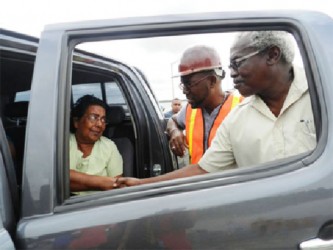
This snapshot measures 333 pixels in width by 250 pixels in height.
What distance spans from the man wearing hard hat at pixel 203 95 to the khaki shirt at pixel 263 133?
76 cm

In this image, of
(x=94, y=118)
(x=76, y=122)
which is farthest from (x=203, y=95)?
(x=76, y=122)

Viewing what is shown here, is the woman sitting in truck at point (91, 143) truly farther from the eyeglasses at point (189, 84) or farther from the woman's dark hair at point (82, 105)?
the eyeglasses at point (189, 84)

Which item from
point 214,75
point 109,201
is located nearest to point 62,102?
point 109,201

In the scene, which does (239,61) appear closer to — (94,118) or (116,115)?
(94,118)

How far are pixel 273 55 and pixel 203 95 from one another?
0.98 m

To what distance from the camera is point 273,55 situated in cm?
174

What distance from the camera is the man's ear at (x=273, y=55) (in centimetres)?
174

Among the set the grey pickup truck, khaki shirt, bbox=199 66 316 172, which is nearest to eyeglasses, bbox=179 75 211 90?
khaki shirt, bbox=199 66 316 172

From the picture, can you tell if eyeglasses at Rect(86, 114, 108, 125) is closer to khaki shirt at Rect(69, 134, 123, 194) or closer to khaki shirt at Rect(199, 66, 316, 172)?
khaki shirt at Rect(69, 134, 123, 194)

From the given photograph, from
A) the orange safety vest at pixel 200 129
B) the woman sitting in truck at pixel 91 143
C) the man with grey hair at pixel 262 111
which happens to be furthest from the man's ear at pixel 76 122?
the man with grey hair at pixel 262 111

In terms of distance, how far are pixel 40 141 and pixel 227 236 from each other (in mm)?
690

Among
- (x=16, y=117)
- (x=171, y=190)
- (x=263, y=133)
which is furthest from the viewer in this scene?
(x=16, y=117)

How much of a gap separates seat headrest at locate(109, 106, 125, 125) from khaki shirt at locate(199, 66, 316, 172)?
1403 mm

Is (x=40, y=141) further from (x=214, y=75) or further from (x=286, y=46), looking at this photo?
(x=214, y=75)
